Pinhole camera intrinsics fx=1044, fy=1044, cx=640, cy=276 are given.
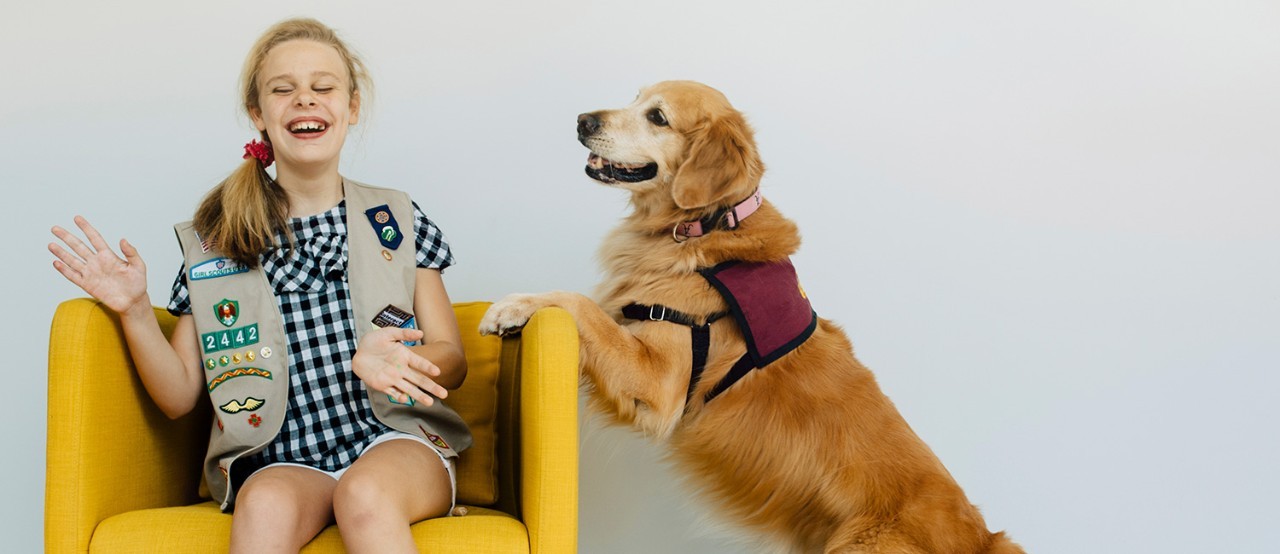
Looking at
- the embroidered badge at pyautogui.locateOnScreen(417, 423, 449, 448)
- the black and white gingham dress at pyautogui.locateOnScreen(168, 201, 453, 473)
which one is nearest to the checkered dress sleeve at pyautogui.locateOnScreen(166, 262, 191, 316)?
the black and white gingham dress at pyautogui.locateOnScreen(168, 201, 453, 473)

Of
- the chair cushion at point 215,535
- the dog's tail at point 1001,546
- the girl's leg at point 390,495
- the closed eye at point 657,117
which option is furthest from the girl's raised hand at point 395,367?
the dog's tail at point 1001,546

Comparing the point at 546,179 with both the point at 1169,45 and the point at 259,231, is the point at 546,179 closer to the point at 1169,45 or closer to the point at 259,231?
the point at 259,231

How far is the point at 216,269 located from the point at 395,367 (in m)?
0.45

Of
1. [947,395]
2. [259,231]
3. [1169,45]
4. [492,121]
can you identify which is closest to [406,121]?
[492,121]

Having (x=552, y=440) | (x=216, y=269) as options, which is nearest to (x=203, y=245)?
(x=216, y=269)

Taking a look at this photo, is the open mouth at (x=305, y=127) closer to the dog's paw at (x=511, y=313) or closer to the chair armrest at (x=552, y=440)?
the dog's paw at (x=511, y=313)

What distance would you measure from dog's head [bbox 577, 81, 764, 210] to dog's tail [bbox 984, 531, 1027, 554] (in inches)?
32.1

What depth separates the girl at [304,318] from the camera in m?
1.76

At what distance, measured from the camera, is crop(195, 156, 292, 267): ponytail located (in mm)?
1929

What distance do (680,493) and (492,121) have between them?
1.22 meters

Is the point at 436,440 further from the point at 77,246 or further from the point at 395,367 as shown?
the point at 77,246

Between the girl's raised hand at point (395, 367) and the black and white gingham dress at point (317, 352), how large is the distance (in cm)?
16

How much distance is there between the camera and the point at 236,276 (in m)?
1.93

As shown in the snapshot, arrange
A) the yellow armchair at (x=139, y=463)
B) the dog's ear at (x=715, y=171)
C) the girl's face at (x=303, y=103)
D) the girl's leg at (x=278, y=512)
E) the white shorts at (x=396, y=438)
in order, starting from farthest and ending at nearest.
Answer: the dog's ear at (x=715, y=171) < the girl's face at (x=303, y=103) < the white shorts at (x=396, y=438) < the yellow armchair at (x=139, y=463) < the girl's leg at (x=278, y=512)
